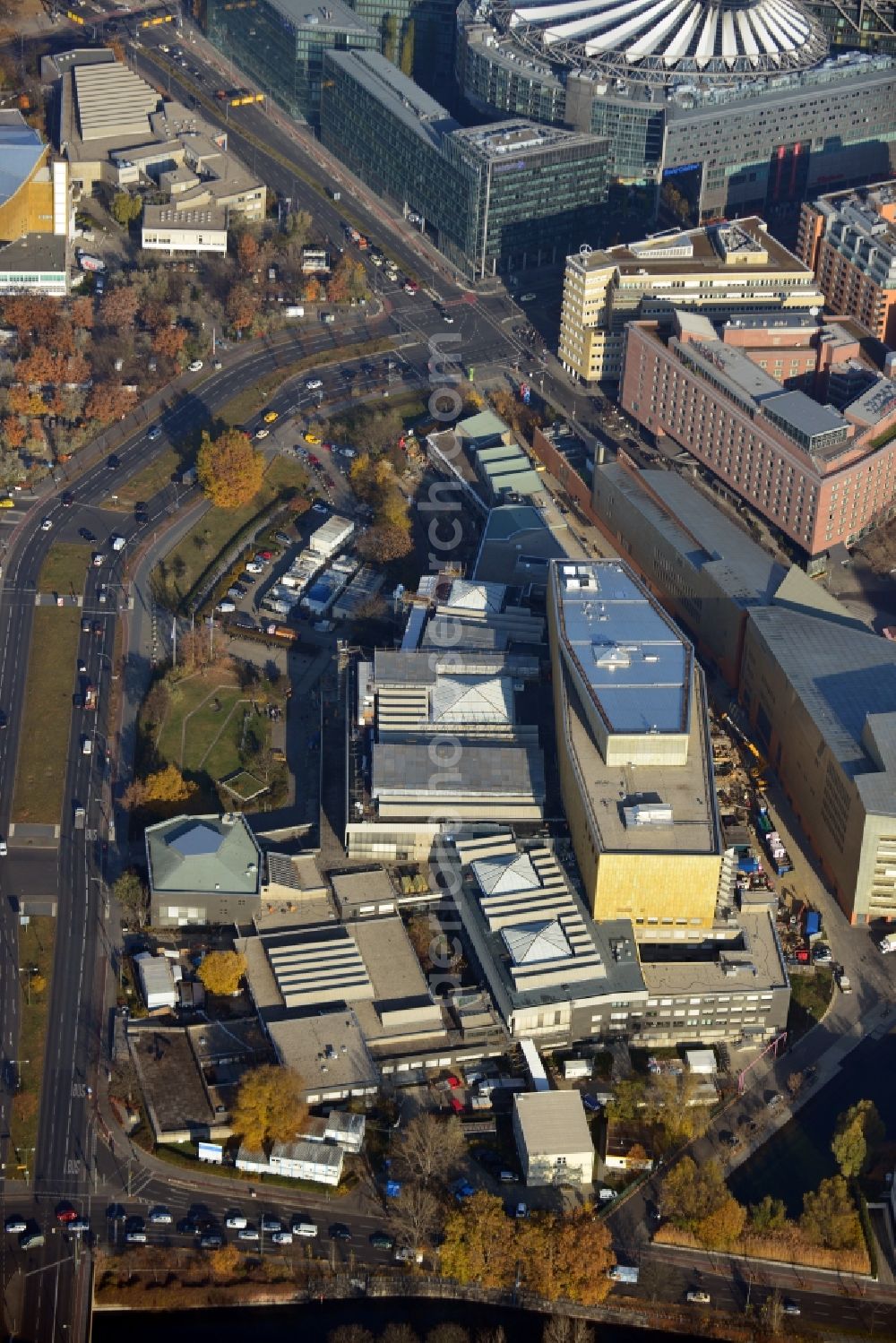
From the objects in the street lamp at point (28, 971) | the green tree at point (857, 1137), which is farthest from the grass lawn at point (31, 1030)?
the green tree at point (857, 1137)

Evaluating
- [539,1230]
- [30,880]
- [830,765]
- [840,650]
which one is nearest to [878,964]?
[830,765]

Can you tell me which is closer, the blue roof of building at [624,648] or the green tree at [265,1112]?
the green tree at [265,1112]

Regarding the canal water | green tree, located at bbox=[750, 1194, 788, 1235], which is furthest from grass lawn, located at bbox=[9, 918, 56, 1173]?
green tree, located at bbox=[750, 1194, 788, 1235]

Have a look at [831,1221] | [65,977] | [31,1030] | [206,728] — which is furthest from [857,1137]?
[206,728]

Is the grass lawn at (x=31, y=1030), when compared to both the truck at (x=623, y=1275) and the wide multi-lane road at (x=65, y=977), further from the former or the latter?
the truck at (x=623, y=1275)

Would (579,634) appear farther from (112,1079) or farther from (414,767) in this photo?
(112,1079)

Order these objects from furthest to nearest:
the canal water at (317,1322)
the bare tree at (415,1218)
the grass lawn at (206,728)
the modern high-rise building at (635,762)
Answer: the grass lawn at (206,728), the modern high-rise building at (635,762), the bare tree at (415,1218), the canal water at (317,1322)

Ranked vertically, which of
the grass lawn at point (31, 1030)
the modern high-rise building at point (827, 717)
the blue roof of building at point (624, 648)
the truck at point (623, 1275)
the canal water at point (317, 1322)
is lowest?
the canal water at point (317, 1322)
